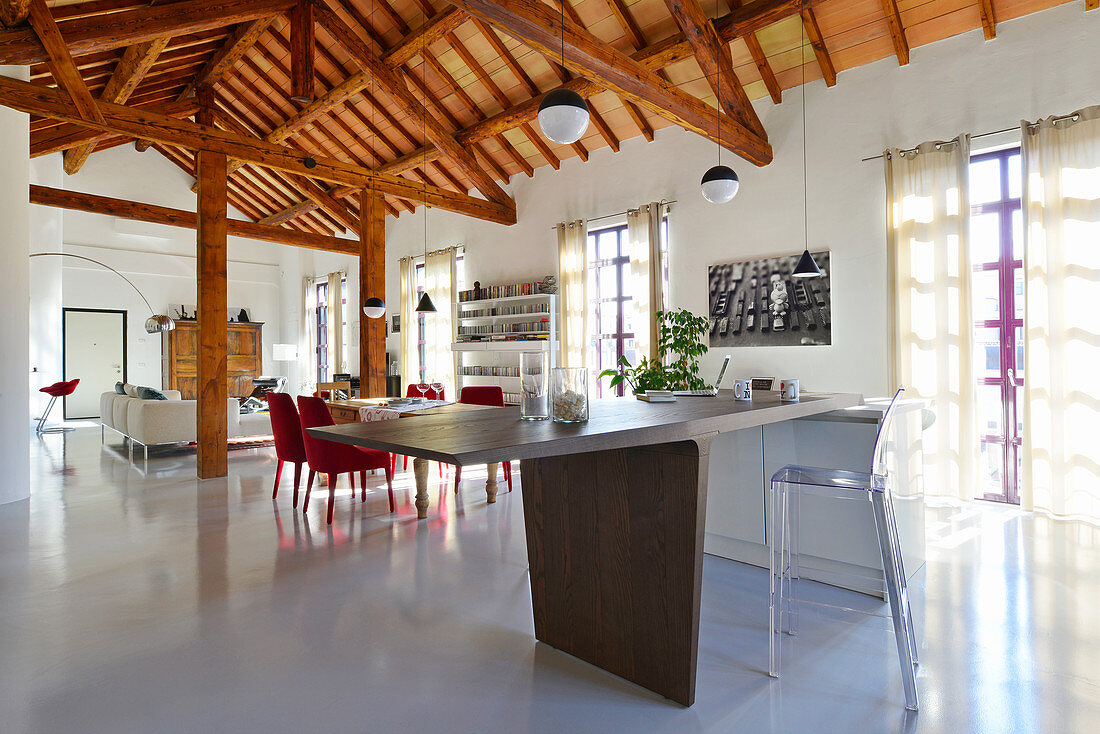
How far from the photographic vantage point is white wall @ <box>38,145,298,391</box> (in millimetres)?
10817

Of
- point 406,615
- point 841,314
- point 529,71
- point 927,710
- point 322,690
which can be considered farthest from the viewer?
point 529,71

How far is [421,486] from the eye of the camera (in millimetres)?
4199

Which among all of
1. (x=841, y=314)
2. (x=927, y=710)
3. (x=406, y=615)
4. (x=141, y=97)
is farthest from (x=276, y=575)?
(x=141, y=97)

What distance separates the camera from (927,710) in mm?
1890

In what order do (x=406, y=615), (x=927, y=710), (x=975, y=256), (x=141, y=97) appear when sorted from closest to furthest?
(x=927, y=710), (x=406, y=615), (x=975, y=256), (x=141, y=97)

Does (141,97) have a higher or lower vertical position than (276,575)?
higher

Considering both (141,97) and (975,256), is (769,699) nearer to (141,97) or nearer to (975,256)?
(975,256)

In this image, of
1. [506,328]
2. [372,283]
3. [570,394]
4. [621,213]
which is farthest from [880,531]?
[506,328]

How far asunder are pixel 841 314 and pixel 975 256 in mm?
1058

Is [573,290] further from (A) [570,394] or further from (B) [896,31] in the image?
(A) [570,394]

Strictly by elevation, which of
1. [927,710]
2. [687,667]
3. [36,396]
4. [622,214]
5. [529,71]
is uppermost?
[529,71]

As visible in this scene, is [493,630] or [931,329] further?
[931,329]

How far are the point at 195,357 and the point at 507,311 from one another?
7536mm

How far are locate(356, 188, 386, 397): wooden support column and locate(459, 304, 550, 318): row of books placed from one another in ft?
5.74
